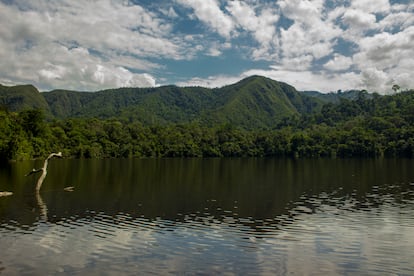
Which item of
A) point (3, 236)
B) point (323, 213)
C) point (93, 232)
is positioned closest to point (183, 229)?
point (93, 232)

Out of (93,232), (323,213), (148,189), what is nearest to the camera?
(93,232)

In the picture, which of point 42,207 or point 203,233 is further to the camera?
point 42,207

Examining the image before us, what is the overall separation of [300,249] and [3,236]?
22989 millimetres

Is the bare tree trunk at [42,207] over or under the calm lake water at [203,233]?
over

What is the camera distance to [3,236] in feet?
94.3

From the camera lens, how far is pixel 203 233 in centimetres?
3122

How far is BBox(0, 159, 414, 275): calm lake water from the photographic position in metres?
22.6

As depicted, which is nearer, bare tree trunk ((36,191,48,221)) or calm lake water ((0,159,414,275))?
calm lake water ((0,159,414,275))

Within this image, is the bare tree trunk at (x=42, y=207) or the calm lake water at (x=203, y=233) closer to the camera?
the calm lake water at (x=203, y=233)

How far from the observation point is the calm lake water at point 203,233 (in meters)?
22.6

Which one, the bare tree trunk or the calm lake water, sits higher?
the bare tree trunk

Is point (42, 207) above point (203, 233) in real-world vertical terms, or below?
above

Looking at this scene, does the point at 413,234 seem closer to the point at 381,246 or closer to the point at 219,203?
the point at 381,246

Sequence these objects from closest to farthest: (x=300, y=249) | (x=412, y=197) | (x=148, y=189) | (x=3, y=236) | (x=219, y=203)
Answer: (x=300, y=249), (x=3, y=236), (x=219, y=203), (x=412, y=197), (x=148, y=189)
